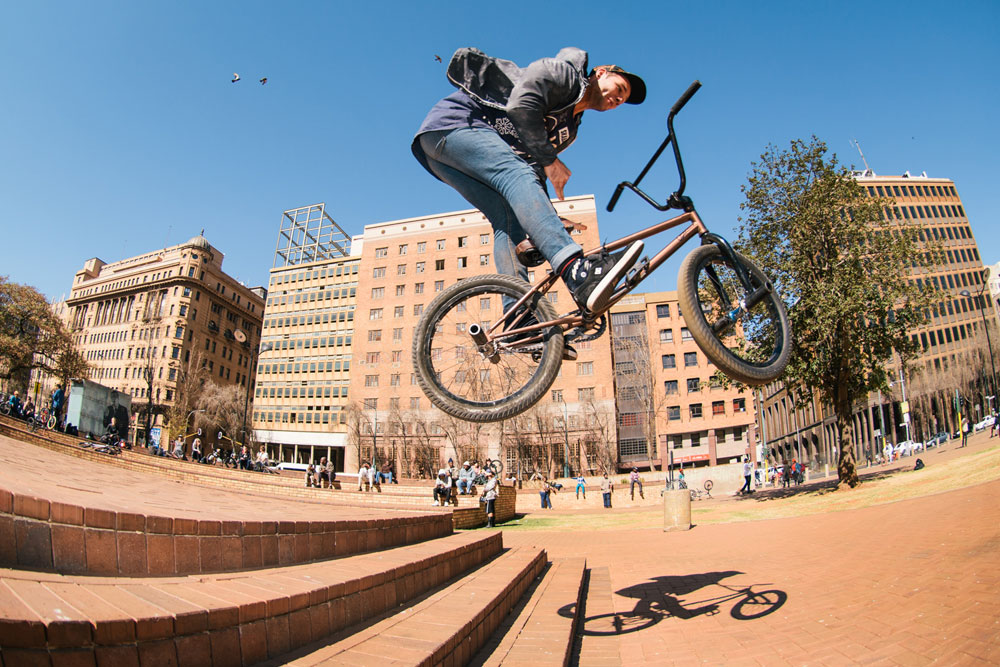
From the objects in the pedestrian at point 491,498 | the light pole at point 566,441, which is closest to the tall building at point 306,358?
the light pole at point 566,441

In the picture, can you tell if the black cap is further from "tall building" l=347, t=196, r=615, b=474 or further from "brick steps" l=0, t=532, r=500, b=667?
"tall building" l=347, t=196, r=615, b=474

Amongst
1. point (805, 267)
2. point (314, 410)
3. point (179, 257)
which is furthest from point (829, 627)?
point (179, 257)

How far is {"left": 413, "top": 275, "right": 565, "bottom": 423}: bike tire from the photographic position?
4527mm

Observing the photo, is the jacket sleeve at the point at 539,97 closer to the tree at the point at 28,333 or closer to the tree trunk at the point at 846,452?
the tree trunk at the point at 846,452

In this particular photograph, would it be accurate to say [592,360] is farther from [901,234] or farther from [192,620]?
[192,620]

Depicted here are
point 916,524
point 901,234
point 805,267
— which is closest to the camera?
point 916,524

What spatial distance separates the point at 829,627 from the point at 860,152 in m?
105

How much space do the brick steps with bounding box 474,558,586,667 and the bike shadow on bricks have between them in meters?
0.22

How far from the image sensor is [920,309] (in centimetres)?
2186

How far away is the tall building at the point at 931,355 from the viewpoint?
5900 centimetres

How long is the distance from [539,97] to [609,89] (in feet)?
2.86

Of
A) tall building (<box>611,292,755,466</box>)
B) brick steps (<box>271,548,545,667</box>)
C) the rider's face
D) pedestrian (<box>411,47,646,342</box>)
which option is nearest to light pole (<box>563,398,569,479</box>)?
tall building (<box>611,292,755,466</box>)

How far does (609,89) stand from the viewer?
4652 mm

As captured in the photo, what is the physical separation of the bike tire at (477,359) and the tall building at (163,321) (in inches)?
3114
